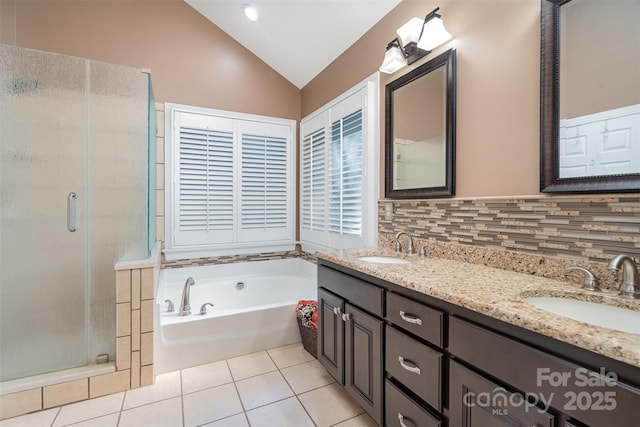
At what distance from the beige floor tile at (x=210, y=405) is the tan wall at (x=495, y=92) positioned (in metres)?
1.78

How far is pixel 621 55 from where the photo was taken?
988 millimetres

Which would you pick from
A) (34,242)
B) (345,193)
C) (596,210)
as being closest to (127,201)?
(34,242)

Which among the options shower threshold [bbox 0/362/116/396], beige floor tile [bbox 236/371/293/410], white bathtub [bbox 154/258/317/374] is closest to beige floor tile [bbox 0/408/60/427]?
shower threshold [bbox 0/362/116/396]

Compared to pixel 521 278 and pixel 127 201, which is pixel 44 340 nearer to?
pixel 127 201

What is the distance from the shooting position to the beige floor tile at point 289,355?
2.12 metres

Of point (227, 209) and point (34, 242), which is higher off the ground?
point (227, 209)

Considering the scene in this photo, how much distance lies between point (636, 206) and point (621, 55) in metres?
0.52

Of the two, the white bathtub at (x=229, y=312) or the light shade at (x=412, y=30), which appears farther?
the white bathtub at (x=229, y=312)

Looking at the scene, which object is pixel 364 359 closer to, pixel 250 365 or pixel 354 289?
pixel 354 289

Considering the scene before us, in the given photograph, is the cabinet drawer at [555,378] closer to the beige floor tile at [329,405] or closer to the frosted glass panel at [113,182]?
the beige floor tile at [329,405]

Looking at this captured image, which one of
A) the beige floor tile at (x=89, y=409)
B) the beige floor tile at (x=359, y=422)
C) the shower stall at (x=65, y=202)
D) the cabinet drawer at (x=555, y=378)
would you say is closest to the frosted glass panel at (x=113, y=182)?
the shower stall at (x=65, y=202)

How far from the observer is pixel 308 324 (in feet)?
7.27

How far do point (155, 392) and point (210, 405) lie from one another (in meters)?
0.41

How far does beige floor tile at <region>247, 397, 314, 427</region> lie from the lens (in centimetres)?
152
